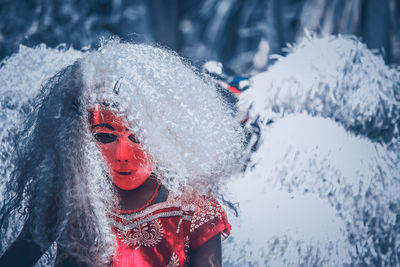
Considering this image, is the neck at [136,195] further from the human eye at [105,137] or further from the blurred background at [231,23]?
the blurred background at [231,23]

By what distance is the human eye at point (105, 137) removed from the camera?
0.58m

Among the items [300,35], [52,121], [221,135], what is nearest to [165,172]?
[221,135]

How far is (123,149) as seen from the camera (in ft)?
1.91


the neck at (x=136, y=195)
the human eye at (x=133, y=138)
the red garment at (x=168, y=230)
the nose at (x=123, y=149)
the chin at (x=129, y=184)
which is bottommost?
the red garment at (x=168, y=230)

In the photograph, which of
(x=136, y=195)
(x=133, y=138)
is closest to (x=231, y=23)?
(x=133, y=138)

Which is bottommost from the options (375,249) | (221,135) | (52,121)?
(375,249)

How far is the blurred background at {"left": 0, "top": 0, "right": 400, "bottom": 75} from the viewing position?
21.3 inches

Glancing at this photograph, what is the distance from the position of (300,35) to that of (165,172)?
0.39m

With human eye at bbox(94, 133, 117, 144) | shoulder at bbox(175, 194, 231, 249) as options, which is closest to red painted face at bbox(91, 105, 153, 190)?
human eye at bbox(94, 133, 117, 144)

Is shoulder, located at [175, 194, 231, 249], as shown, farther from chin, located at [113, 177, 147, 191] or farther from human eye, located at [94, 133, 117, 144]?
human eye, located at [94, 133, 117, 144]

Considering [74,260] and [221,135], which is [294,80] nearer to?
[221,135]

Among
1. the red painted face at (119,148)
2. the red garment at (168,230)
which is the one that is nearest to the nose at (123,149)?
the red painted face at (119,148)

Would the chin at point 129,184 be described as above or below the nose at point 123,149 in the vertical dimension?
below

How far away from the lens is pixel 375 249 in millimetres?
568
